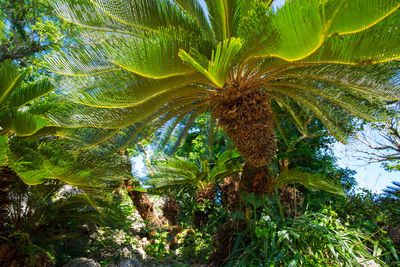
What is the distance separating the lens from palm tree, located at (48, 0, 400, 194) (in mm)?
2287

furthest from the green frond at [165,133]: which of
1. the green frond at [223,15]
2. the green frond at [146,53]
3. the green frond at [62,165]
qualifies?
the green frond at [146,53]

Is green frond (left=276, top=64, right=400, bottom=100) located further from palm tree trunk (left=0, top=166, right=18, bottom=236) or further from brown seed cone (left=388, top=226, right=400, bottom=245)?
palm tree trunk (left=0, top=166, right=18, bottom=236)

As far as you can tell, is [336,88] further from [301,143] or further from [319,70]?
[301,143]

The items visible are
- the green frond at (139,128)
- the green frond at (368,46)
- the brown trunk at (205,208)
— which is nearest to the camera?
the green frond at (368,46)

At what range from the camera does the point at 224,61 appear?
2.57 m

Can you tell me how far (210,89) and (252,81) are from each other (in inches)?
27.1

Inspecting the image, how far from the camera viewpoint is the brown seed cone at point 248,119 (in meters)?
3.81

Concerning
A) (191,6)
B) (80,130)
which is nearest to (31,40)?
(80,130)

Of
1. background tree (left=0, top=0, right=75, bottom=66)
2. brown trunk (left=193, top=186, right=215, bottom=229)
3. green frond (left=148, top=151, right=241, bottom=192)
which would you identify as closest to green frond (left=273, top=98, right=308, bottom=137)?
green frond (left=148, top=151, right=241, bottom=192)

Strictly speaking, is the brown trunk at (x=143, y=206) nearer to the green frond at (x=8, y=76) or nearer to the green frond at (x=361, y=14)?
the green frond at (x=8, y=76)

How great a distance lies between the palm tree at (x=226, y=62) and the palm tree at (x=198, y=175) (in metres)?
1.69

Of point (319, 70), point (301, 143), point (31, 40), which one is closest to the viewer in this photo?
point (319, 70)

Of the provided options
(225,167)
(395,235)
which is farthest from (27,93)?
(395,235)

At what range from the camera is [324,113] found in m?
4.57
